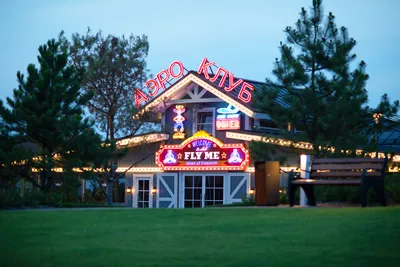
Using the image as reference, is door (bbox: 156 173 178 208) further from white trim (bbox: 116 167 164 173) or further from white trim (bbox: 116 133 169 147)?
white trim (bbox: 116 133 169 147)

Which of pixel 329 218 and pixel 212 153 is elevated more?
pixel 212 153

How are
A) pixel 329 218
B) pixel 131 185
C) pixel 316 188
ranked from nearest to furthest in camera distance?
pixel 329 218, pixel 316 188, pixel 131 185

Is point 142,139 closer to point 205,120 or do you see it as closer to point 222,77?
point 205,120

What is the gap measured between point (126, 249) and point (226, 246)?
0.95 metres

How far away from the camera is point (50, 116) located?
25.3 m

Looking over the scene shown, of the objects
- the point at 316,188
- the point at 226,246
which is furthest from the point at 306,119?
the point at 226,246

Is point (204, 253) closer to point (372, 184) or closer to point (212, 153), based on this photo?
point (372, 184)

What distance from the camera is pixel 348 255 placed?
5.92 m

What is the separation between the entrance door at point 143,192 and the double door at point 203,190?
2.50 m

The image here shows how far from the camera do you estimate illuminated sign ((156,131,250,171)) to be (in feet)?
106

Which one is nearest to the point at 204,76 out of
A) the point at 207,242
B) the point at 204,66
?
the point at 204,66

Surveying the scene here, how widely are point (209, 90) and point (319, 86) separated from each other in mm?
9899

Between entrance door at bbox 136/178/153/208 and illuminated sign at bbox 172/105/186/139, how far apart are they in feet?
10.1

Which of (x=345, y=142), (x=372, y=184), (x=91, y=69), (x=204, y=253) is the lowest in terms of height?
(x=204, y=253)
